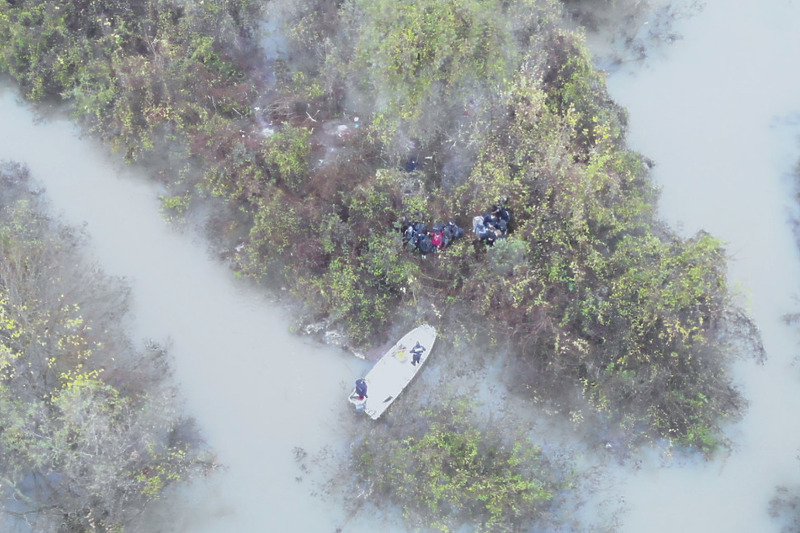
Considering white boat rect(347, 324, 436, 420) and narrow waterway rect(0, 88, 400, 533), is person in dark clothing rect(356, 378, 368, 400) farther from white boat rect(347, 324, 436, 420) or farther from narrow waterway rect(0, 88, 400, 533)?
narrow waterway rect(0, 88, 400, 533)

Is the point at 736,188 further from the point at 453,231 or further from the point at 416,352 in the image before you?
the point at 416,352

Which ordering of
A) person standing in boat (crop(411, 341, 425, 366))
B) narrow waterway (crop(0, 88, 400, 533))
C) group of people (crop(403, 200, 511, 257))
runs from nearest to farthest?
1. narrow waterway (crop(0, 88, 400, 533))
2. person standing in boat (crop(411, 341, 425, 366))
3. group of people (crop(403, 200, 511, 257))

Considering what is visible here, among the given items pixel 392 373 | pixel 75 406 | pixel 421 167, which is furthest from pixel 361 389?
pixel 421 167

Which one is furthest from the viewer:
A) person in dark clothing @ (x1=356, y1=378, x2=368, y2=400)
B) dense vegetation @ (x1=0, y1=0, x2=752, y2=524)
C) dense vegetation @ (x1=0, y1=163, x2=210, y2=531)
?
person in dark clothing @ (x1=356, y1=378, x2=368, y2=400)

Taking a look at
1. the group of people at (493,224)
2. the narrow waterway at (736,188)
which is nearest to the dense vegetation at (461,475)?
the narrow waterway at (736,188)

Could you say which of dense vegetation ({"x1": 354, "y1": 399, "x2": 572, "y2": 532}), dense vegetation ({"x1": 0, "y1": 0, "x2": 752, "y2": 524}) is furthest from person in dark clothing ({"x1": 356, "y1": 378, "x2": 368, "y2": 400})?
dense vegetation ({"x1": 0, "y1": 0, "x2": 752, "y2": 524})
